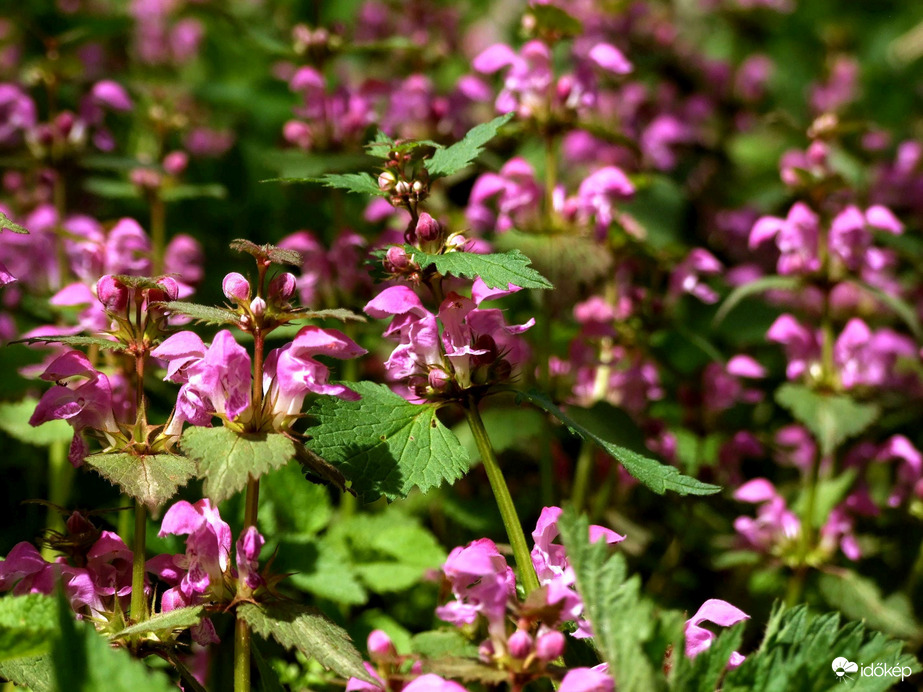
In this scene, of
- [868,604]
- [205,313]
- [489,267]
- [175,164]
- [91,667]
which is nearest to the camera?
[91,667]

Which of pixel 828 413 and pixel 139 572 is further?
pixel 828 413

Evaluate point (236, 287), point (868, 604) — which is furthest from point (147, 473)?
point (868, 604)

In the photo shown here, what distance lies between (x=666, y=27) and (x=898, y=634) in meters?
2.80

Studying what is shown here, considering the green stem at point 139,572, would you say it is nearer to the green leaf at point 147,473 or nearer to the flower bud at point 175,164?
the green leaf at point 147,473

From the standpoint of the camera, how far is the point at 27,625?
967 millimetres

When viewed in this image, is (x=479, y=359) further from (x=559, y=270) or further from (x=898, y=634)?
(x=898, y=634)

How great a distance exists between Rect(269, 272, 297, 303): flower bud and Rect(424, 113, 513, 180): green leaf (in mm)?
235

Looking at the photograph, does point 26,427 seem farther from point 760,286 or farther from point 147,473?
point 760,286

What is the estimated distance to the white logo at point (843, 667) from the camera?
0.98 meters

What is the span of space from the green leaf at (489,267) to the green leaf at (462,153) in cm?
12

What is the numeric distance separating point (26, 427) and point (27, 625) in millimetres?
703

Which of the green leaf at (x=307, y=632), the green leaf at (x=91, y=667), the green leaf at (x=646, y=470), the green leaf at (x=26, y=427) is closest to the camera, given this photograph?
the green leaf at (x=91, y=667)

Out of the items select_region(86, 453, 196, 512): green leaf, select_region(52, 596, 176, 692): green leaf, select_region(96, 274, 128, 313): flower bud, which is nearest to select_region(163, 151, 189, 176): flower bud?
select_region(96, 274, 128, 313): flower bud

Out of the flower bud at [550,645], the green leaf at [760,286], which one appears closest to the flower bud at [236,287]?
the flower bud at [550,645]
